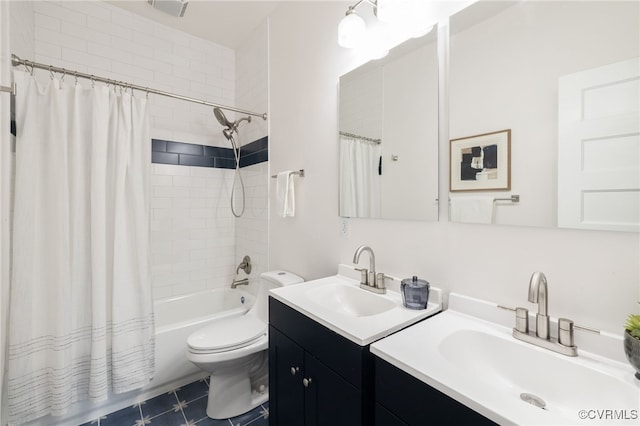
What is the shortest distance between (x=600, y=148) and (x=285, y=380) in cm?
137

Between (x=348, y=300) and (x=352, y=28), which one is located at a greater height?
(x=352, y=28)

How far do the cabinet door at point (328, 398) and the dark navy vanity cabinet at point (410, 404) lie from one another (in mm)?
86

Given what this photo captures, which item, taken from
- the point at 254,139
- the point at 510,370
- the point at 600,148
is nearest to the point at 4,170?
the point at 254,139

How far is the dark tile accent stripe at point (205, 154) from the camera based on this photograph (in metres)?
2.29

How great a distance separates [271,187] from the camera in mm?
2176

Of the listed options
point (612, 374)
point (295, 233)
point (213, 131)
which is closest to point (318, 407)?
point (612, 374)

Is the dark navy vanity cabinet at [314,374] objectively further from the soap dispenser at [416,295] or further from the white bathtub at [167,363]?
the white bathtub at [167,363]

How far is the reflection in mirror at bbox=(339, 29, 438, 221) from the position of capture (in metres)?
1.16

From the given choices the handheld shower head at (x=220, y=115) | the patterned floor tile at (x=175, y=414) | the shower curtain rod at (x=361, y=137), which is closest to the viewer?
the shower curtain rod at (x=361, y=137)

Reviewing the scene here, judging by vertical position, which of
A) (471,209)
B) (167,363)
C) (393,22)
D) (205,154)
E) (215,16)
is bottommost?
(167,363)

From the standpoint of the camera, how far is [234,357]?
60.5 inches

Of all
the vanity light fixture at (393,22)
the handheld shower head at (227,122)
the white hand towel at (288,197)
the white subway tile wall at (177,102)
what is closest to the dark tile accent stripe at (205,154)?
the white subway tile wall at (177,102)

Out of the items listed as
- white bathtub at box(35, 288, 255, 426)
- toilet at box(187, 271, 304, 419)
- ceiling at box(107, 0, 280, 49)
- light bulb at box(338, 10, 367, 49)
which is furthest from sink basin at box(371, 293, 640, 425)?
ceiling at box(107, 0, 280, 49)

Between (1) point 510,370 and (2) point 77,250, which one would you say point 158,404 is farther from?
(1) point 510,370
